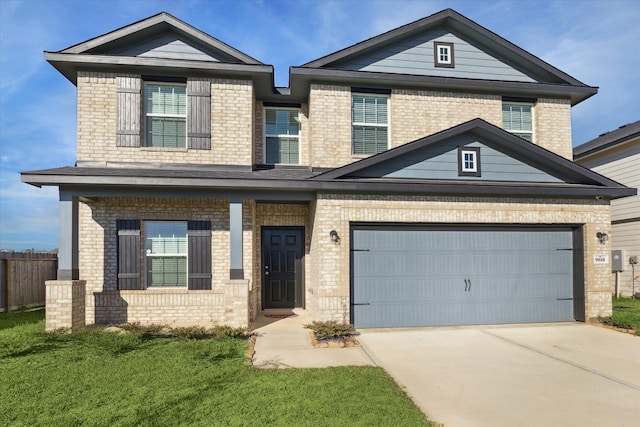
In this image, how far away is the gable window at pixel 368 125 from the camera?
10.6 m

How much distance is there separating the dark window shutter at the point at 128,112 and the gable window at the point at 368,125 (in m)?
5.50

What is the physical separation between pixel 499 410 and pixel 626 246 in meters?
13.8

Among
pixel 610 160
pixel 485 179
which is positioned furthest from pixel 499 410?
pixel 610 160

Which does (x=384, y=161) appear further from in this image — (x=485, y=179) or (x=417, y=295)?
(x=417, y=295)

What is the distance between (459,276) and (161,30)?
966 cm

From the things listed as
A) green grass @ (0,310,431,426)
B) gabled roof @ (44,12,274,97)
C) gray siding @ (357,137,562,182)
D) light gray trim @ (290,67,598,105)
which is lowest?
green grass @ (0,310,431,426)

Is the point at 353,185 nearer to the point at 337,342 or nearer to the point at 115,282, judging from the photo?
the point at 337,342

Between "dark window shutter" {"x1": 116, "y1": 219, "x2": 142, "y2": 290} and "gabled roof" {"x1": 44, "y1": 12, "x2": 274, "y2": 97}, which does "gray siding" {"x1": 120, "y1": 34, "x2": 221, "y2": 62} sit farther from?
"dark window shutter" {"x1": 116, "y1": 219, "x2": 142, "y2": 290}

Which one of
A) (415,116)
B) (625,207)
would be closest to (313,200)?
(415,116)

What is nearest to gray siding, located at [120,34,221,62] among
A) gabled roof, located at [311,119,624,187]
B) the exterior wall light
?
gabled roof, located at [311,119,624,187]

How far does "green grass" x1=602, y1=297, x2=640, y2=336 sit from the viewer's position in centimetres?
884

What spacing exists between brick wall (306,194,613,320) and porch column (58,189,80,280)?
537 centimetres

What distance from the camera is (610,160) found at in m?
15.4

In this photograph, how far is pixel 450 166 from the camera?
30.5 feet
